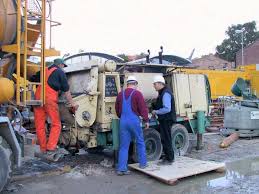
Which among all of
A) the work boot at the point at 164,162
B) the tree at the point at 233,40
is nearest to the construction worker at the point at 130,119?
the work boot at the point at 164,162

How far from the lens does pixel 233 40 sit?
190 feet

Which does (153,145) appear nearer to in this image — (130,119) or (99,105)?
(130,119)

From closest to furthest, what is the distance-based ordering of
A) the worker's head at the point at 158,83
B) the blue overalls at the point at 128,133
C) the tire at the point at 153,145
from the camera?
1. the blue overalls at the point at 128,133
2. the worker's head at the point at 158,83
3. the tire at the point at 153,145

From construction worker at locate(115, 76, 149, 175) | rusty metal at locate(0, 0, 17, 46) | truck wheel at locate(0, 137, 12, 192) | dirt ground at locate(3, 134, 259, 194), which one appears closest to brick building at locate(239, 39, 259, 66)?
dirt ground at locate(3, 134, 259, 194)

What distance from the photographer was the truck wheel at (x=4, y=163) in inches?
206

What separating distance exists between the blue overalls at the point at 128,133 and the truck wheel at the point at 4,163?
2242 mm

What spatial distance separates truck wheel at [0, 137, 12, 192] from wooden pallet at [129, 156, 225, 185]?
8.06 feet

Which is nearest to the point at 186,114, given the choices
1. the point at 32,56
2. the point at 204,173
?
the point at 204,173

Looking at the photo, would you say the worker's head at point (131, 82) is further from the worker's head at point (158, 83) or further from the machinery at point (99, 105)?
the worker's head at point (158, 83)

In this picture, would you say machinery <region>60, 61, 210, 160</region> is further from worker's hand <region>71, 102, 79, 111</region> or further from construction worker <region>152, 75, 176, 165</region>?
construction worker <region>152, 75, 176, 165</region>

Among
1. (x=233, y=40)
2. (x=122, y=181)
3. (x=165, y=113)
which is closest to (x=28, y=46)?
(x=122, y=181)

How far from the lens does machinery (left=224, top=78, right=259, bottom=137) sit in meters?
11.2

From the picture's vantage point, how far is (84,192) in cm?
588

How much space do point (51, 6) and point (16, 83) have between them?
1393 millimetres
